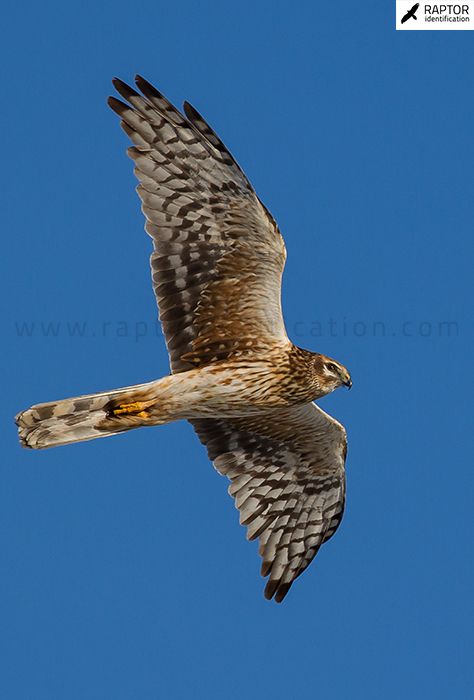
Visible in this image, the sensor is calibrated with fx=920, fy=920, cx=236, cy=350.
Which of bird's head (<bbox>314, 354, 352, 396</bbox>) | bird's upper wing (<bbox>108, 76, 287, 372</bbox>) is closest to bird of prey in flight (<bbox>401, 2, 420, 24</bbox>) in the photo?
bird's upper wing (<bbox>108, 76, 287, 372</bbox>)

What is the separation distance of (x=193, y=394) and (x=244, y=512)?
1987 millimetres

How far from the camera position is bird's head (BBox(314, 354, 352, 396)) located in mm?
8773

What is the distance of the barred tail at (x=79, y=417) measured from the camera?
8.55 m

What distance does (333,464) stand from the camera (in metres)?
10.1

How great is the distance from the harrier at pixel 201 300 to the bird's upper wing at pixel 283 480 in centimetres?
64

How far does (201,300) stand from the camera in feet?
28.2

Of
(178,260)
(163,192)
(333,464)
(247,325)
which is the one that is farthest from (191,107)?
(333,464)

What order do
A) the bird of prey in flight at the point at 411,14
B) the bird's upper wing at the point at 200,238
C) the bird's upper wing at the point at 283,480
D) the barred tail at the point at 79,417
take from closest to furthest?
the bird's upper wing at the point at 200,238 → the barred tail at the point at 79,417 → the bird's upper wing at the point at 283,480 → the bird of prey in flight at the point at 411,14

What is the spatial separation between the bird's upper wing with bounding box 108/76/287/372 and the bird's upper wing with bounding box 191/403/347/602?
1.33 m

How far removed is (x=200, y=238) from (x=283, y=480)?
3113mm

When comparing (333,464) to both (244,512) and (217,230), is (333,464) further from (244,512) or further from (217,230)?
(217,230)

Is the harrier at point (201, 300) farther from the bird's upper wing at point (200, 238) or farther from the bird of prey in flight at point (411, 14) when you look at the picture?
the bird of prey in flight at point (411, 14)

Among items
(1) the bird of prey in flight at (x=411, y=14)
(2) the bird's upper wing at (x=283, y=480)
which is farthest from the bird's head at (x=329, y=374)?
(1) the bird of prey in flight at (x=411, y=14)

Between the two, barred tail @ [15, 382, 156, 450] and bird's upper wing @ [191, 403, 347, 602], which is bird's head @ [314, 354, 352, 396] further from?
barred tail @ [15, 382, 156, 450]
